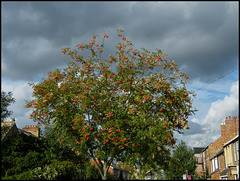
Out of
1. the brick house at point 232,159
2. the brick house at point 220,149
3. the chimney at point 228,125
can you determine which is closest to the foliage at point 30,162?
the brick house at point 232,159

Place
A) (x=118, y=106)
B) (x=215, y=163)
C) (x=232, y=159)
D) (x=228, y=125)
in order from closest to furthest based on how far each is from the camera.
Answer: (x=118, y=106) < (x=232, y=159) < (x=228, y=125) < (x=215, y=163)

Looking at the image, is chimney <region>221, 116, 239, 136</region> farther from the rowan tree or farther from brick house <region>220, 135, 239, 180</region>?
the rowan tree

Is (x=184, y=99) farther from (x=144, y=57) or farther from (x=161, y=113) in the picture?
(x=144, y=57)

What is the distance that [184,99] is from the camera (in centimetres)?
1984

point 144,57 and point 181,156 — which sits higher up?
point 144,57

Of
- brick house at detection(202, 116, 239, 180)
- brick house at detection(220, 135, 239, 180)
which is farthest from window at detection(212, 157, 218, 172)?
brick house at detection(220, 135, 239, 180)

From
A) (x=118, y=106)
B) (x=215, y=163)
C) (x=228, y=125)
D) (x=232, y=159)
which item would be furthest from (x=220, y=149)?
(x=118, y=106)

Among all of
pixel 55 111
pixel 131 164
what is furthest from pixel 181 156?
pixel 55 111

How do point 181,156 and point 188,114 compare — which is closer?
point 188,114

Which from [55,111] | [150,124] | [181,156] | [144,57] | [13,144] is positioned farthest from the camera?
[181,156]

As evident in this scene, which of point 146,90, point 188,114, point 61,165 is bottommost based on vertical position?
point 61,165

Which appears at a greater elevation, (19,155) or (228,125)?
(228,125)

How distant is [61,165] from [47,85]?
704 centimetres

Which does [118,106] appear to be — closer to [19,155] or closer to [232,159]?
[19,155]
